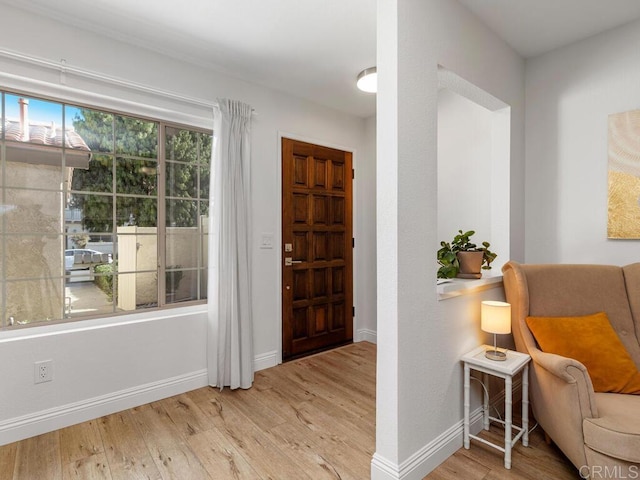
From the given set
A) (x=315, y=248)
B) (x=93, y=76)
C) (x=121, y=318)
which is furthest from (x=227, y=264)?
(x=93, y=76)

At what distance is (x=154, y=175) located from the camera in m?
2.72

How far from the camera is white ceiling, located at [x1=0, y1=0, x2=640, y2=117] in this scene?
209cm

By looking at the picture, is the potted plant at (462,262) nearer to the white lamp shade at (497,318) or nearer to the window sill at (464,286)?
the window sill at (464,286)

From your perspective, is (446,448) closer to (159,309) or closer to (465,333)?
(465,333)

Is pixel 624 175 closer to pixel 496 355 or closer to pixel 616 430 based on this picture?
pixel 496 355

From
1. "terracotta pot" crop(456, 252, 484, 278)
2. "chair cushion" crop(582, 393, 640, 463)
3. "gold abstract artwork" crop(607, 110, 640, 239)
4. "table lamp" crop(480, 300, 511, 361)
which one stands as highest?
"gold abstract artwork" crop(607, 110, 640, 239)

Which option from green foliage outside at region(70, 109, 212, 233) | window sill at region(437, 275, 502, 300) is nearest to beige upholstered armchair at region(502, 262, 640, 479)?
window sill at region(437, 275, 502, 300)

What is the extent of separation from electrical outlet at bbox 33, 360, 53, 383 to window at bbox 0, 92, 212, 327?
28 cm

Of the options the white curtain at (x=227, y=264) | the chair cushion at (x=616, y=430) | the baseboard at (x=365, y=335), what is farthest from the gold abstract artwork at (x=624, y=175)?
the white curtain at (x=227, y=264)

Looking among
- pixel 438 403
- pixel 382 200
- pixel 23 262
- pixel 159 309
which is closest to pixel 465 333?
pixel 438 403

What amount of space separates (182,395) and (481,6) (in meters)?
3.42

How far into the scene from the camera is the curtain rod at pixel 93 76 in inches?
80.6

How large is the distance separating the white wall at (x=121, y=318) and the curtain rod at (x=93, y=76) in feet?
0.09

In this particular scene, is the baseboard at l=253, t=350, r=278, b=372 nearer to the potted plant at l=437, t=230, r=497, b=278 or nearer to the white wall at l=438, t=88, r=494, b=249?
the potted plant at l=437, t=230, r=497, b=278
